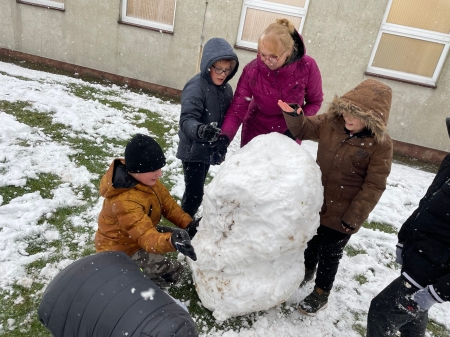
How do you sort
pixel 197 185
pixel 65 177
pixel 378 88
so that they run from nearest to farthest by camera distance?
pixel 378 88, pixel 197 185, pixel 65 177

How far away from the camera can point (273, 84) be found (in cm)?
262

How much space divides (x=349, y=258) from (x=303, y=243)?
1608 mm

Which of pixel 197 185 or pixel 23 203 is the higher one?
pixel 197 185

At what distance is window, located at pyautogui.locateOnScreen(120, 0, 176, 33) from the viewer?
7.03m

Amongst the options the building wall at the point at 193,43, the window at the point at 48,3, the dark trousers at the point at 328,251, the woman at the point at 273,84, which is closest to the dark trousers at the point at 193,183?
the woman at the point at 273,84

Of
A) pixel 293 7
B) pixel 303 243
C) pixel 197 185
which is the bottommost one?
pixel 197 185

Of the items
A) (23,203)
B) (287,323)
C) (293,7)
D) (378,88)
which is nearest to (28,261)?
(23,203)

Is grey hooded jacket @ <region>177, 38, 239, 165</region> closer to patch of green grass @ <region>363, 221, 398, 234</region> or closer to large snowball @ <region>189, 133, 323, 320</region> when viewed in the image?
large snowball @ <region>189, 133, 323, 320</region>

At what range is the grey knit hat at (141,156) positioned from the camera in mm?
2107

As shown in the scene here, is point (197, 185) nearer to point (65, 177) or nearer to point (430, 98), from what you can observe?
point (65, 177)

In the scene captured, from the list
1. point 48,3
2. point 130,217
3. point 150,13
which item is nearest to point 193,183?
point 130,217

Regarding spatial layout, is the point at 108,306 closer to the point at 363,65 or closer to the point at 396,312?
the point at 396,312

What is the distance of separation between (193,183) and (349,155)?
4.71 feet

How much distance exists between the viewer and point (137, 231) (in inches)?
84.0
